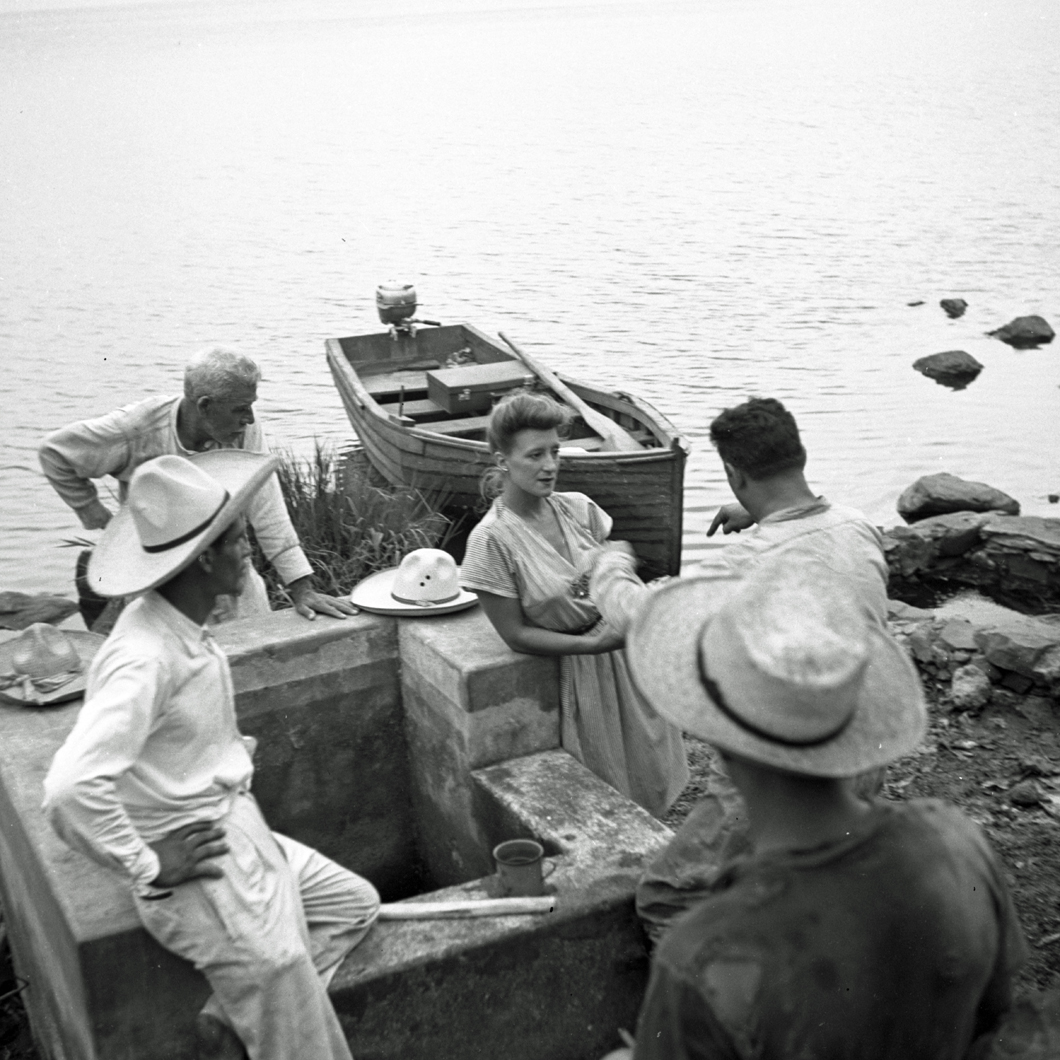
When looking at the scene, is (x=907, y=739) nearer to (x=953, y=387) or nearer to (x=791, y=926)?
(x=791, y=926)

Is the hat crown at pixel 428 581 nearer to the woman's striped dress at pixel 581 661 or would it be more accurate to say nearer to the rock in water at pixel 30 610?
the woman's striped dress at pixel 581 661

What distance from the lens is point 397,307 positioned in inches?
565

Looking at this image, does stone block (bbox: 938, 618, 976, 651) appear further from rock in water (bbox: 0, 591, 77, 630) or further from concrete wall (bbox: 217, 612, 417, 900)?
rock in water (bbox: 0, 591, 77, 630)

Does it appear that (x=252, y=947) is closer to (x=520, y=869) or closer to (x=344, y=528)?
(x=520, y=869)

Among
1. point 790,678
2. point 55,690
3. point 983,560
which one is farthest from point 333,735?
point 983,560

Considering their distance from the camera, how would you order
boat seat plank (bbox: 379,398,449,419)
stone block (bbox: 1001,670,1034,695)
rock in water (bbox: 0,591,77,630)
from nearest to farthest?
stone block (bbox: 1001,670,1034,695)
rock in water (bbox: 0,591,77,630)
boat seat plank (bbox: 379,398,449,419)

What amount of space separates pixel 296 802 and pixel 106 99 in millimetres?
63040

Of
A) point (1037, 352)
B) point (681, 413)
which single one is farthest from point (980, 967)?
point (1037, 352)

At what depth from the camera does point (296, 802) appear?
16.7 feet

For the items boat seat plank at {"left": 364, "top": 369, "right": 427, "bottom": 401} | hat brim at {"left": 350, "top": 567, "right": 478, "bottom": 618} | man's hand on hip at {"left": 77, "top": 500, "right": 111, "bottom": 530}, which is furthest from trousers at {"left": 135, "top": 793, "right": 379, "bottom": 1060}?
boat seat plank at {"left": 364, "top": 369, "right": 427, "bottom": 401}

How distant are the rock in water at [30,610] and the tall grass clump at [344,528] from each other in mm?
2802

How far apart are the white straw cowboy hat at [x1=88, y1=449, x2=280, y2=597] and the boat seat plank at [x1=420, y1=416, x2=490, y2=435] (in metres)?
8.41

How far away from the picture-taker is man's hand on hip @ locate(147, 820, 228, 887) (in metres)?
3.10

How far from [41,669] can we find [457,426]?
7371mm
